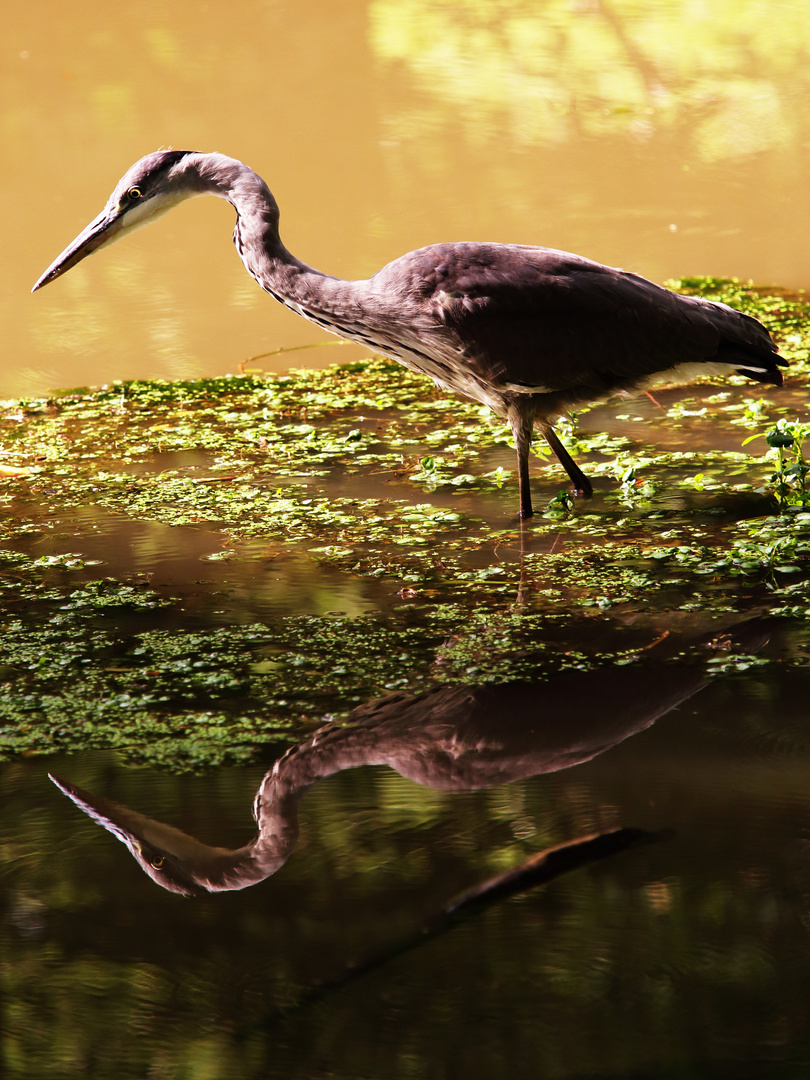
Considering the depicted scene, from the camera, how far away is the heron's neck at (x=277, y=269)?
14.5ft

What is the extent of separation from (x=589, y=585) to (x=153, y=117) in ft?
31.2

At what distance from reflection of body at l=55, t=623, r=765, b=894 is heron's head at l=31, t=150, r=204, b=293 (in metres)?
2.27

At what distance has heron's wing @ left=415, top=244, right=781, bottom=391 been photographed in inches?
170

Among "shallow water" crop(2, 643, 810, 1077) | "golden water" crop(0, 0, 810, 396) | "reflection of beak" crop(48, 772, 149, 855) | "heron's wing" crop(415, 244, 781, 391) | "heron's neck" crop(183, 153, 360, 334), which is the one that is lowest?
"shallow water" crop(2, 643, 810, 1077)

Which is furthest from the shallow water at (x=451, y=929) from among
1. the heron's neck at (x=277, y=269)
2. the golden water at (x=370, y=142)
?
the golden water at (x=370, y=142)

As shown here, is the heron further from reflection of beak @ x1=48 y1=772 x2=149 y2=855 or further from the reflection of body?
reflection of beak @ x1=48 y1=772 x2=149 y2=855

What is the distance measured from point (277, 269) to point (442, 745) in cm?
205

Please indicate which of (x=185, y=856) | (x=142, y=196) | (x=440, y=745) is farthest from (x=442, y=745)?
(x=142, y=196)

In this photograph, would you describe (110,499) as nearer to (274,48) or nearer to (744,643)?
(744,643)

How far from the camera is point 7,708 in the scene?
336 centimetres

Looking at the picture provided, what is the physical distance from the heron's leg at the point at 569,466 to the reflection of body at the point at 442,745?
1.41 meters

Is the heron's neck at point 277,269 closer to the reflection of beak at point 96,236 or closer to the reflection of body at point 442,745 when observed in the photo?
the reflection of beak at point 96,236

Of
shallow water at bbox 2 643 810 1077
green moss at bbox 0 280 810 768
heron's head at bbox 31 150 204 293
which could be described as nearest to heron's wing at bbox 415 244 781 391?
green moss at bbox 0 280 810 768

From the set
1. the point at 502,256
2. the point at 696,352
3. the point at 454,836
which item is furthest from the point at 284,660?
the point at 696,352
